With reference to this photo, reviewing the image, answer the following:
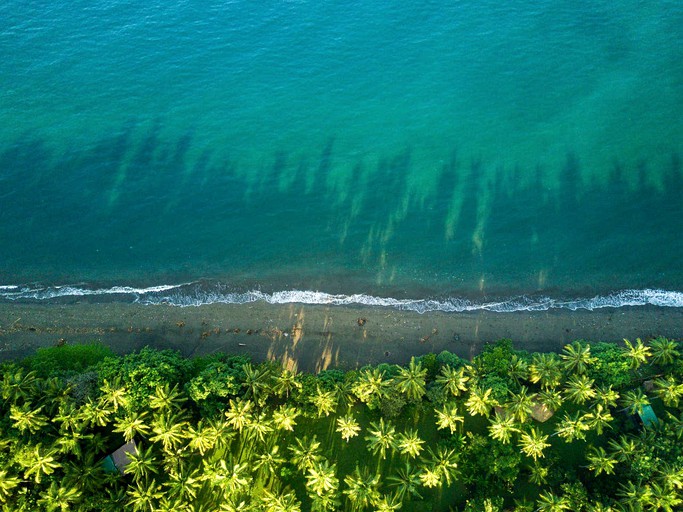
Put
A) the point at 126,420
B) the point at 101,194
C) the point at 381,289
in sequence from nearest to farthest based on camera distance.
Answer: the point at 126,420, the point at 381,289, the point at 101,194

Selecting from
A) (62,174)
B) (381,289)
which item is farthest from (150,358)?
(62,174)

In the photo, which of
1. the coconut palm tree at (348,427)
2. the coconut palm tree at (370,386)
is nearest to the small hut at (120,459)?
the coconut palm tree at (348,427)

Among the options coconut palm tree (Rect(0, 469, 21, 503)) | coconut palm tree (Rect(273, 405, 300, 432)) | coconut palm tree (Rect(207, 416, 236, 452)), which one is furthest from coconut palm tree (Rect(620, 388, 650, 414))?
coconut palm tree (Rect(0, 469, 21, 503))

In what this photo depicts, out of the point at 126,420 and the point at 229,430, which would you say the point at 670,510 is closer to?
the point at 229,430

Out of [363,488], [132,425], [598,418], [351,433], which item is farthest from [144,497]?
[598,418]

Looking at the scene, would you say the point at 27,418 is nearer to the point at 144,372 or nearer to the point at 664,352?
the point at 144,372

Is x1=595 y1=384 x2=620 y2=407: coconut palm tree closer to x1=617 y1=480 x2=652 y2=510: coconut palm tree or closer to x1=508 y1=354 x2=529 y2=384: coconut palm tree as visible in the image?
x1=508 y1=354 x2=529 y2=384: coconut palm tree

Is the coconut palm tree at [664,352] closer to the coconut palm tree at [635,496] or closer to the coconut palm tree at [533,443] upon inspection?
the coconut palm tree at [635,496]
